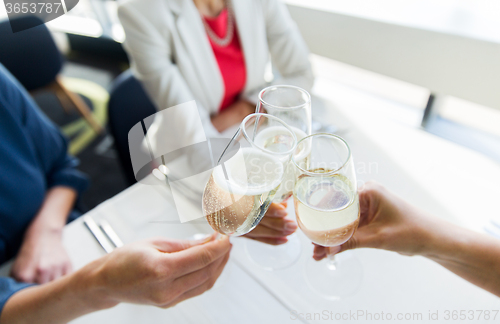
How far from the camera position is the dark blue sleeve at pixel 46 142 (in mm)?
739

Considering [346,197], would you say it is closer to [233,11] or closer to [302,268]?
[302,268]

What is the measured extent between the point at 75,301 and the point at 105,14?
308 cm

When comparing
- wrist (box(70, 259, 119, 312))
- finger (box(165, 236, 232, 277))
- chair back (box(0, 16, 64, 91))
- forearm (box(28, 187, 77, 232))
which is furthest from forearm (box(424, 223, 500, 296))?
chair back (box(0, 16, 64, 91))

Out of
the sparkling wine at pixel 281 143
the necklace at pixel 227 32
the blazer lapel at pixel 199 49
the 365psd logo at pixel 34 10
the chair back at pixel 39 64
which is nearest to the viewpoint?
the 365psd logo at pixel 34 10

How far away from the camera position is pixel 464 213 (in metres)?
0.70

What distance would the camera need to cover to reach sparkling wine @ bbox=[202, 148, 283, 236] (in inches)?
14.8

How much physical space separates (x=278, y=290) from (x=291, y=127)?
310 millimetres

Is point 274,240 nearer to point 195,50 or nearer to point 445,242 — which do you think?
point 445,242

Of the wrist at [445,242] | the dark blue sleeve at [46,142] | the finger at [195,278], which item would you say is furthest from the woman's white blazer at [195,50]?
the wrist at [445,242]

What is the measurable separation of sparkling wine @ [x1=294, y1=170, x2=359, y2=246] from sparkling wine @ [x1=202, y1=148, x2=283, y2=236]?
67 mm

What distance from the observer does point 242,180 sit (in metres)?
0.38

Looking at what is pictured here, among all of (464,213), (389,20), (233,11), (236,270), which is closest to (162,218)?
(236,270)

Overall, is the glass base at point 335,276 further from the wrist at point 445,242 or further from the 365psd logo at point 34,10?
the 365psd logo at point 34,10

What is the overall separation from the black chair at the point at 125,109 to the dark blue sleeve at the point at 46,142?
132 mm
